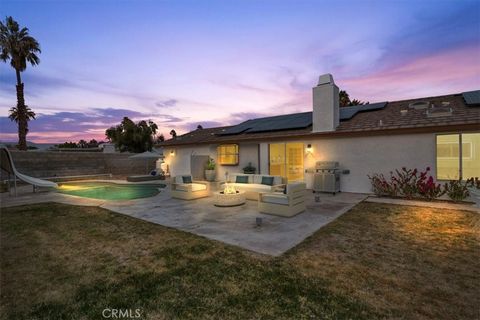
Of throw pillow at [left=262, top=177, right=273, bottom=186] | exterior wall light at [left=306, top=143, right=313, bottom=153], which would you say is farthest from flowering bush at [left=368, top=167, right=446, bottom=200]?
throw pillow at [left=262, top=177, right=273, bottom=186]

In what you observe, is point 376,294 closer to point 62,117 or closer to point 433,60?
point 433,60

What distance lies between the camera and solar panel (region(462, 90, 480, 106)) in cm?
820

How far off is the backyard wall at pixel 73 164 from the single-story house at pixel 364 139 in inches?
470

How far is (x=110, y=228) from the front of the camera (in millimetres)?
5520

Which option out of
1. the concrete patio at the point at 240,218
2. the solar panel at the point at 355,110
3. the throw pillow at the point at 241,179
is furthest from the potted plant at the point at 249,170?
the solar panel at the point at 355,110

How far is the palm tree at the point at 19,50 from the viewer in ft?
55.8

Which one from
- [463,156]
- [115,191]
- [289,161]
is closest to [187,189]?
[115,191]

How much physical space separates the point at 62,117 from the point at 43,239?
36232 millimetres

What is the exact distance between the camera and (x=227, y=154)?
14.2 meters

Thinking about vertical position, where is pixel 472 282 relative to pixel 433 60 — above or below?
below

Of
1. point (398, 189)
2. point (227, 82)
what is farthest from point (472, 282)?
point (227, 82)

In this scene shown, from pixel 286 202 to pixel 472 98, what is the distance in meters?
9.15

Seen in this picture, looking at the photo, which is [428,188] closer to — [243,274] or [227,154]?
[243,274]

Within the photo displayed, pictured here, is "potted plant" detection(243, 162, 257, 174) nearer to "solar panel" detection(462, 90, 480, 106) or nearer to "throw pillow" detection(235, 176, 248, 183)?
"throw pillow" detection(235, 176, 248, 183)
